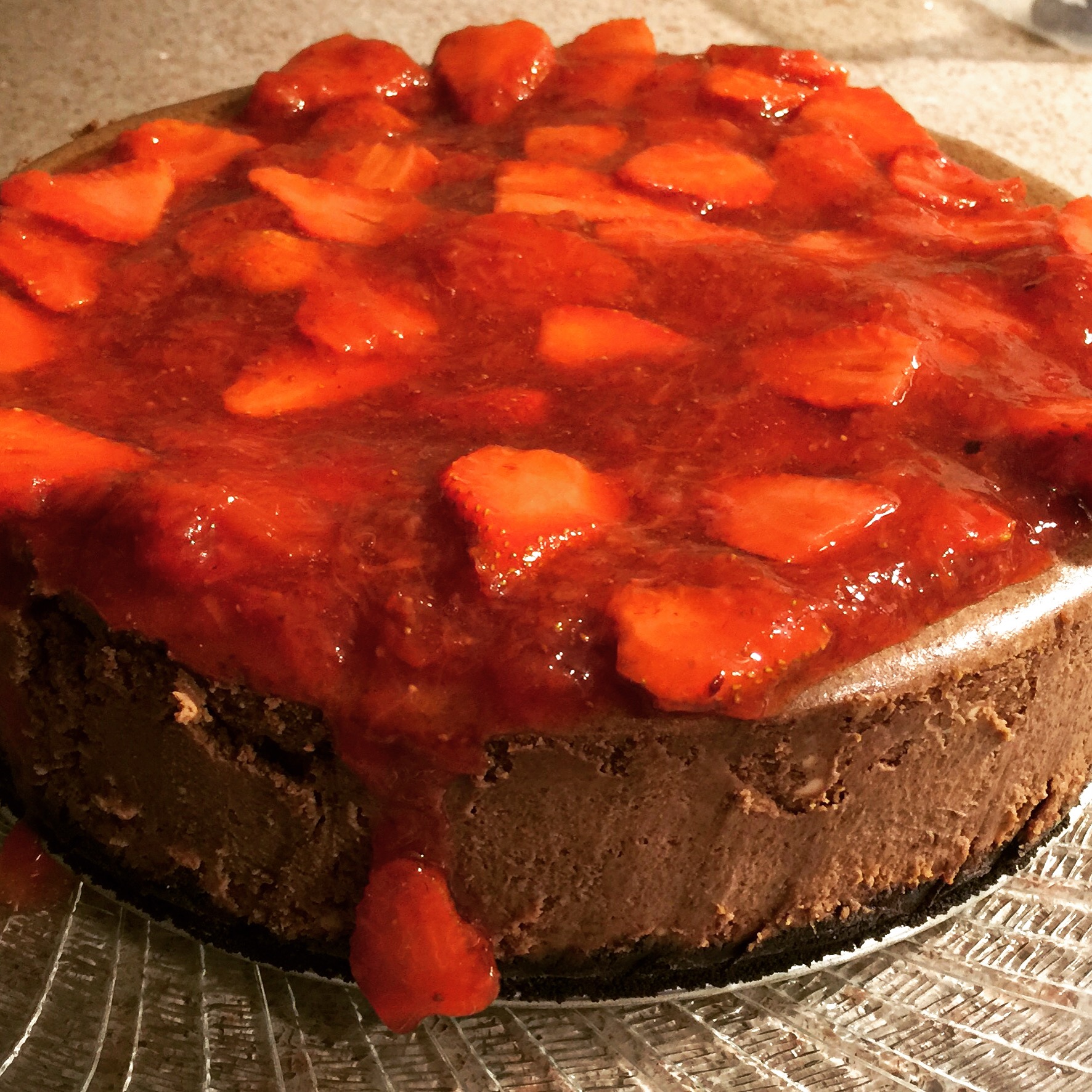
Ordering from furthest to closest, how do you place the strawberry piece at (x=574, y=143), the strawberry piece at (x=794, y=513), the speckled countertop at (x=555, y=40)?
the speckled countertop at (x=555, y=40) → the strawberry piece at (x=574, y=143) → the strawberry piece at (x=794, y=513)

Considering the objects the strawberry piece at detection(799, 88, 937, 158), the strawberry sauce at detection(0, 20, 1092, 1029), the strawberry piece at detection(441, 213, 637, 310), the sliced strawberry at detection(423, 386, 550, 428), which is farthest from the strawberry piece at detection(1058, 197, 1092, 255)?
the sliced strawberry at detection(423, 386, 550, 428)

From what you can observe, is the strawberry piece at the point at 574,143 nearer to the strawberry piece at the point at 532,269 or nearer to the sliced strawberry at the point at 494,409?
the strawberry piece at the point at 532,269

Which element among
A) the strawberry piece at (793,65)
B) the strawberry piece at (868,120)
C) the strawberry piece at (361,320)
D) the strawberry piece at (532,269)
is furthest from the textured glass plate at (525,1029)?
the strawberry piece at (793,65)

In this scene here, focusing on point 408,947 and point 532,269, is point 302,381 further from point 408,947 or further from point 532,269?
point 408,947

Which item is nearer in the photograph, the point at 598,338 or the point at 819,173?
the point at 598,338

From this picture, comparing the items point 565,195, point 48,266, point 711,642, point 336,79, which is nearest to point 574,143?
point 565,195

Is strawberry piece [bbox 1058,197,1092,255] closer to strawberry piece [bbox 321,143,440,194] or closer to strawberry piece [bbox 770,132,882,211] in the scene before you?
strawberry piece [bbox 770,132,882,211]
